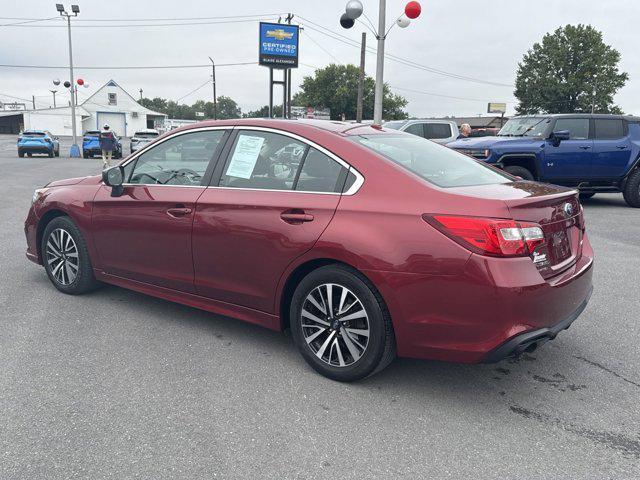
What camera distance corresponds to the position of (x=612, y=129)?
11125 millimetres

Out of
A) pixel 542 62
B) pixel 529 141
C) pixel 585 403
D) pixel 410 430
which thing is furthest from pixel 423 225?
pixel 542 62

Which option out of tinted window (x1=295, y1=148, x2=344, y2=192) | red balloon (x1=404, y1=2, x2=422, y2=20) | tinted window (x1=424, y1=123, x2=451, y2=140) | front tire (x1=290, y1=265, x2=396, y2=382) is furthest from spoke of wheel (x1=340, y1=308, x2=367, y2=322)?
tinted window (x1=424, y1=123, x2=451, y2=140)

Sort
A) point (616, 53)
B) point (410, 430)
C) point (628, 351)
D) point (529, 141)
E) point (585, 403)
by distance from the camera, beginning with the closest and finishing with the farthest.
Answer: point (410, 430), point (585, 403), point (628, 351), point (529, 141), point (616, 53)

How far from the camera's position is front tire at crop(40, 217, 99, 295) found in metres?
4.86

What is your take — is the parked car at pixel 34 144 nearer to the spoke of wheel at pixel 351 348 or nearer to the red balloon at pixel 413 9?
the red balloon at pixel 413 9

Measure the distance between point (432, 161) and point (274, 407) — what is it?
6.35 feet

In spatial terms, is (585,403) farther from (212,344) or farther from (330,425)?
(212,344)

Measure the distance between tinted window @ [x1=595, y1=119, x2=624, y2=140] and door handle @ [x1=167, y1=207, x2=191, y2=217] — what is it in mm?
9790

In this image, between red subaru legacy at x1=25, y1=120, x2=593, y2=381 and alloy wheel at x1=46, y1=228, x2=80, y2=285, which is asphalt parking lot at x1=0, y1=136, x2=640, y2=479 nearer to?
red subaru legacy at x1=25, y1=120, x2=593, y2=381

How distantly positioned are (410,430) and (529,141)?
9007mm

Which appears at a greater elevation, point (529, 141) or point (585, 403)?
point (529, 141)

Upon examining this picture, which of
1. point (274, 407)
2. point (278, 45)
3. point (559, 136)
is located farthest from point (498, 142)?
point (278, 45)

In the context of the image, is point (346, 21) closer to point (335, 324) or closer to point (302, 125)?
point (302, 125)

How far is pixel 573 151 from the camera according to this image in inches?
422
